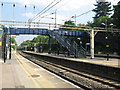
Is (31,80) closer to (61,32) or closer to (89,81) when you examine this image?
(89,81)

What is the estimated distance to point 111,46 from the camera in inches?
2544

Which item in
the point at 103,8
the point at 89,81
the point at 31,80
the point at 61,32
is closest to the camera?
the point at 89,81

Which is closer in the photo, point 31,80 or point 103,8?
point 31,80

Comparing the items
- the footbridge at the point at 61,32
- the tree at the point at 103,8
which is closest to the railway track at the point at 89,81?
the footbridge at the point at 61,32

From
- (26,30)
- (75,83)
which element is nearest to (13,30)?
(26,30)

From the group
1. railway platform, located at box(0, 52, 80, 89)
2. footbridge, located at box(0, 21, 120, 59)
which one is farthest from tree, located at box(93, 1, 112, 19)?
railway platform, located at box(0, 52, 80, 89)

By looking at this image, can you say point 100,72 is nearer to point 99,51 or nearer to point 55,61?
point 55,61

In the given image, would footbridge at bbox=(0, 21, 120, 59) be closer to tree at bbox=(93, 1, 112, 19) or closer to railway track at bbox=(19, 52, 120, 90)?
railway track at bbox=(19, 52, 120, 90)

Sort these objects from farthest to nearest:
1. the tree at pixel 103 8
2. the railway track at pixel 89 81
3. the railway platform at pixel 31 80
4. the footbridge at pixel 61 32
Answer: the tree at pixel 103 8
the footbridge at pixel 61 32
the railway platform at pixel 31 80
the railway track at pixel 89 81

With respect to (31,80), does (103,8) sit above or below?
above

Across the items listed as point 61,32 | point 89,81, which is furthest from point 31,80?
point 61,32

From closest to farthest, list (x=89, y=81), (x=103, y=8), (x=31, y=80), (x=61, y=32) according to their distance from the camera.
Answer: (x=89, y=81)
(x=31, y=80)
(x=61, y=32)
(x=103, y=8)

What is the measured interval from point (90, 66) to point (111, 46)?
1930 inches

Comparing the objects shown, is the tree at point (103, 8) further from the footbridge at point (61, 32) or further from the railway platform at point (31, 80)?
the railway platform at point (31, 80)
